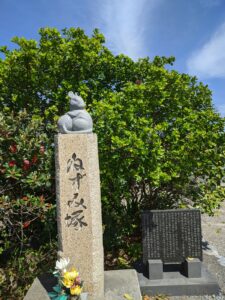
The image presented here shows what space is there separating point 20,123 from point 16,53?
176cm

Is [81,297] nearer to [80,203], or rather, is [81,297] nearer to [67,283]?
[67,283]

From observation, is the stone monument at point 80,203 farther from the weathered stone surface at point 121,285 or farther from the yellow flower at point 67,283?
the yellow flower at point 67,283

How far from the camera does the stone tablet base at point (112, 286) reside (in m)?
3.73

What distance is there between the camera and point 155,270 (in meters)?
4.61

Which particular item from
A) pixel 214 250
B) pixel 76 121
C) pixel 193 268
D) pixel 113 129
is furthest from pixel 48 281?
pixel 214 250

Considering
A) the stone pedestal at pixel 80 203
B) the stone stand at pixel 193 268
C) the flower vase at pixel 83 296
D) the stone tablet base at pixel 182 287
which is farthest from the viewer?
the stone stand at pixel 193 268

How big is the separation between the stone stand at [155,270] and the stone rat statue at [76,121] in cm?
271

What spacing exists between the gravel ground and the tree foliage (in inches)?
44.2

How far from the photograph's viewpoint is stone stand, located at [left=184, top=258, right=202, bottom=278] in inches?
180

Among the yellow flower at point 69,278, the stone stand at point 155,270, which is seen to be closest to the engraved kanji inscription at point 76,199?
the yellow flower at point 69,278

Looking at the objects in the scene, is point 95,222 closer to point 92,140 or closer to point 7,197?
point 92,140

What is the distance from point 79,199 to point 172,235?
84.5 inches

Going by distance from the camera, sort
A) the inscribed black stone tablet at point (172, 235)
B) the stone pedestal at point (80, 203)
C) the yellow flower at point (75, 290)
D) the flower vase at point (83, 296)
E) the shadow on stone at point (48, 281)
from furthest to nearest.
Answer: the inscribed black stone tablet at point (172, 235), the shadow on stone at point (48, 281), the stone pedestal at point (80, 203), the flower vase at point (83, 296), the yellow flower at point (75, 290)

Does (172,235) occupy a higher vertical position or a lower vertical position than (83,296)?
higher
